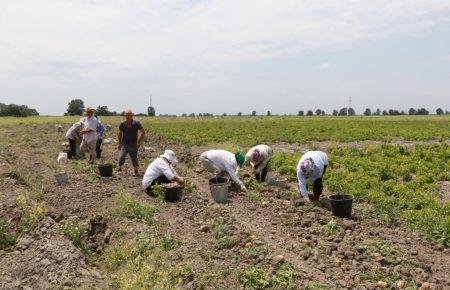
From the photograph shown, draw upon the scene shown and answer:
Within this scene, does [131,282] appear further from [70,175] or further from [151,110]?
[151,110]

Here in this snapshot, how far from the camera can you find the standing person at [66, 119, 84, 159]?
548 inches

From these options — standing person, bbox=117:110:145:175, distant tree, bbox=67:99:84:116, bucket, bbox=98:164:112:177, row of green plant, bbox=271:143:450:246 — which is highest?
distant tree, bbox=67:99:84:116

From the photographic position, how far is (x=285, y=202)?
8953 millimetres

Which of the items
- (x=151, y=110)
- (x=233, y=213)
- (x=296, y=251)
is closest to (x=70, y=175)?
(x=233, y=213)

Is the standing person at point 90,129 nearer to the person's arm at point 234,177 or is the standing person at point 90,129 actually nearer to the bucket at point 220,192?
the person's arm at point 234,177

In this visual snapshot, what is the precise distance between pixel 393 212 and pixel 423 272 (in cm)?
267

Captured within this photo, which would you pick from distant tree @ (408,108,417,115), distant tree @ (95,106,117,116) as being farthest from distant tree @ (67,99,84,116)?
distant tree @ (408,108,417,115)

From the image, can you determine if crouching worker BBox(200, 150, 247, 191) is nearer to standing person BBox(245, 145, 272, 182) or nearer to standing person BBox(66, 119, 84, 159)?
standing person BBox(245, 145, 272, 182)

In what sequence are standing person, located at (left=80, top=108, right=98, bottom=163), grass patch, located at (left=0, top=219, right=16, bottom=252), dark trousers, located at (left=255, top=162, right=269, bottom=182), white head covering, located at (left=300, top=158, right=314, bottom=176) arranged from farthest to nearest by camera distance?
standing person, located at (left=80, top=108, right=98, bottom=163)
dark trousers, located at (left=255, top=162, right=269, bottom=182)
white head covering, located at (left=300, top=158, right=314, bottom=176)
grass patch, located at (left=0, top=219, right=16, bottom=252)

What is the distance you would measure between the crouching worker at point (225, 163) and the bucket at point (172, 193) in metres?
0.97

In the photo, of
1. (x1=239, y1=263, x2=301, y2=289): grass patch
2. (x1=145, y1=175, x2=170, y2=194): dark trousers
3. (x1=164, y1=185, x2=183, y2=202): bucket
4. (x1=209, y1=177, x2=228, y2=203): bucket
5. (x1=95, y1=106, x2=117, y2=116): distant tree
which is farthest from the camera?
(x1=95, y1=106, x2=117, y2=116): distant tree

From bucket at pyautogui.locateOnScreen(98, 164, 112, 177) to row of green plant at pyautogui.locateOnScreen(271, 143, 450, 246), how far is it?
474 cm

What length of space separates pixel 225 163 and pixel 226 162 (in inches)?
1.4

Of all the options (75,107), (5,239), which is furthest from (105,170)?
(75,107)
